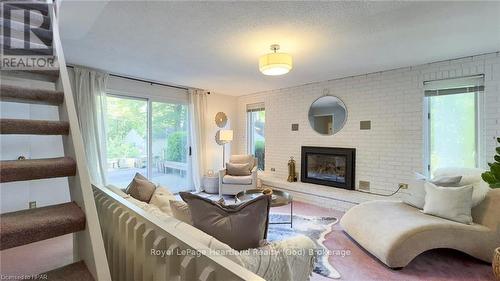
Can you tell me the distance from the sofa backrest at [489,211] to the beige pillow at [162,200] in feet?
9.93

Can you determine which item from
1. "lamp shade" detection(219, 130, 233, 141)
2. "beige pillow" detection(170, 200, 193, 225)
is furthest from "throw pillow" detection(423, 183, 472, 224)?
"lamp shade" detection(219, 130, 233, 141)

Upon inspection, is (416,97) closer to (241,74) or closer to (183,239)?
(241,74)

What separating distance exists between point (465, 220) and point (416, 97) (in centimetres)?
191

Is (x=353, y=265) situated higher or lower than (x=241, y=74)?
lower

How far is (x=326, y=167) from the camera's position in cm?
448

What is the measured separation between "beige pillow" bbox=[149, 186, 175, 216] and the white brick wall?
3.10 metres

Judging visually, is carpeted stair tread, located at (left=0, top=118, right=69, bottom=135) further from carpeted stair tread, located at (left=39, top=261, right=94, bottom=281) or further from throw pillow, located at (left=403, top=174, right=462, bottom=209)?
throw pillow, located at (left=403, top=174, right=462, bottom=209)

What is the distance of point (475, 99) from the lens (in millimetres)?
3133

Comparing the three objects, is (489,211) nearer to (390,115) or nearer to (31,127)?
(390,115)

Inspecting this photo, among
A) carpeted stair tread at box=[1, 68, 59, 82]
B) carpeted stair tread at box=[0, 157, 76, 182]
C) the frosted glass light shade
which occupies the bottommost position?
carpeted stair tread at box=[0, 157, 76, 182]

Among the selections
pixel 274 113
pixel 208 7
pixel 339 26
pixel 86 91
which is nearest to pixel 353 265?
pixel 339 26

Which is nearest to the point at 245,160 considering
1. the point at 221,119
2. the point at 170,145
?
the point at 221,119

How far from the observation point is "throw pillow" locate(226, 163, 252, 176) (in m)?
4.70

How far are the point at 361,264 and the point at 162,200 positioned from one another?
6.53 ft
